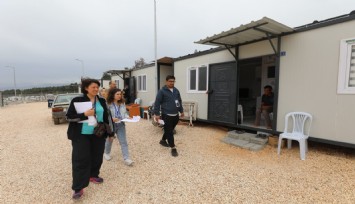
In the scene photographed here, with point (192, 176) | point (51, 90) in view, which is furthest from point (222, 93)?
point (51, 90)

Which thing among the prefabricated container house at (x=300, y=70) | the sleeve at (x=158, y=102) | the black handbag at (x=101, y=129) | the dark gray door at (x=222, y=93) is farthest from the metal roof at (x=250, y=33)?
the black handbag at (x=101, y=129)

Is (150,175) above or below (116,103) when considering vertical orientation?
below

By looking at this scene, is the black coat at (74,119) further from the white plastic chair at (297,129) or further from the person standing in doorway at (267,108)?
the person standing in doorway at (267,108)

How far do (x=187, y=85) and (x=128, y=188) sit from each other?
18.1 ft

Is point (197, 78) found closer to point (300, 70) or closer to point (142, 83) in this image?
point (300, 70)

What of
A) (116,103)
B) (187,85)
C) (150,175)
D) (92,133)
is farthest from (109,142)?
(187,85)

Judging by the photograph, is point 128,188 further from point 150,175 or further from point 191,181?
point 191,181

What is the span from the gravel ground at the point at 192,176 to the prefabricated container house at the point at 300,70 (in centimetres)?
84

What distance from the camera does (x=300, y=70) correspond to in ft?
14.9

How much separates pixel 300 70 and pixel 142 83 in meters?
9.12

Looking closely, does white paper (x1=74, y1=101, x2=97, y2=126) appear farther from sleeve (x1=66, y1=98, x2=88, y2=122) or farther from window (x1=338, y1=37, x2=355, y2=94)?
window (x1=338, y1=37, x2=355, y2=94)

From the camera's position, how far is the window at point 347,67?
3848mm

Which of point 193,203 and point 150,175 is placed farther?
point 150,175

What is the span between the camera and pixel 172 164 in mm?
3951
